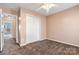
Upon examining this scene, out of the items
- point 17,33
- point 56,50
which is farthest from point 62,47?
point 17,33

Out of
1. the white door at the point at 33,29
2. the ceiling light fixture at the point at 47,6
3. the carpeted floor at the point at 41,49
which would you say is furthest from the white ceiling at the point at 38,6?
the carpeted floor at the point at 41,49

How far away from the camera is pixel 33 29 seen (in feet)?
6.71

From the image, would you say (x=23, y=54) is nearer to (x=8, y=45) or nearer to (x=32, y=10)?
(x=8, y=45)

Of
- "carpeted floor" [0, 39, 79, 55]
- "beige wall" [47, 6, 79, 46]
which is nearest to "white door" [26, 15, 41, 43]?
"carpeted floor" [0, 39, 79, 55]

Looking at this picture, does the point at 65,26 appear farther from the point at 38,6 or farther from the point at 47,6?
the point at 38,6

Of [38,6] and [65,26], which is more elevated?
[38,6]

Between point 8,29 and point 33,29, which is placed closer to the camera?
point 8,29

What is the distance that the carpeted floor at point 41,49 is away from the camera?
6.44 ft

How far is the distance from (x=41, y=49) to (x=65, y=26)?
685 mm

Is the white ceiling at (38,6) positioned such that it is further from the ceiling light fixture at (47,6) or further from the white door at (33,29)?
the white door at (33,29)

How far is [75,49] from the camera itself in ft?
6.39

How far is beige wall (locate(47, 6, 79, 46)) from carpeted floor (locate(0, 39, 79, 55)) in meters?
0.11

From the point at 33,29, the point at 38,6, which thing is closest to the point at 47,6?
the point at 38,6
